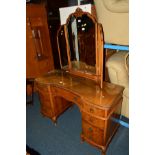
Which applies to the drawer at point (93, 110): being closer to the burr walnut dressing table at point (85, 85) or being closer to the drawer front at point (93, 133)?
the burr walnut dressing table at point (85, 85)

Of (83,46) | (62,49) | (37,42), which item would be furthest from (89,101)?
(37,42)

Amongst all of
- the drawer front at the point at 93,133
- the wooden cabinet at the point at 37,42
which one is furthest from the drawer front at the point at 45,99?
the wooden cabinet at the point at 37,42

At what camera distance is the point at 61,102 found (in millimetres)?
2449

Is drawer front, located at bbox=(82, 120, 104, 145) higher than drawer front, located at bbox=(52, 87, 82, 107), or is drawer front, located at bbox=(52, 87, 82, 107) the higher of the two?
drawer front, located at bbox=(52, 87, 82, 107)

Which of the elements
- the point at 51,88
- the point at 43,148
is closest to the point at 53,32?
the point at 51,88

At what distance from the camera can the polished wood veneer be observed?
169 cm

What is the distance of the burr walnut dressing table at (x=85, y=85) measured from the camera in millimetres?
1729

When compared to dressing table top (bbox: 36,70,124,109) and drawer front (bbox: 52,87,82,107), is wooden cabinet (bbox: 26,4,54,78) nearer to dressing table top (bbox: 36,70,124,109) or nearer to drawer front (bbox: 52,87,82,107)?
dressing table top (bbox: 36,70,124,109)

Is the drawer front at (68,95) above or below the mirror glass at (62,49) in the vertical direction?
below

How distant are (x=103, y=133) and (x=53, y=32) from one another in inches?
84.0

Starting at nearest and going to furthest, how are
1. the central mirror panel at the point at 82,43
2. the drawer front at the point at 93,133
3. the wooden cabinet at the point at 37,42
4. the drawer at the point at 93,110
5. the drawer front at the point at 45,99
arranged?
the drawer at the point at 93,110
the drawer front at the point at 93,133
the central mirror panel at the point at 82,43
the drawer front at the point at 45,99
the wooden cabinet at the point at 37,42

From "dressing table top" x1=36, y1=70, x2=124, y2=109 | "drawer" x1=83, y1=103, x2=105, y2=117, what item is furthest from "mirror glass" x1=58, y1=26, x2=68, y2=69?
"drawer" x1=83, y1=103, x2=105, y2=117

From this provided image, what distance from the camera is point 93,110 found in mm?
1705
